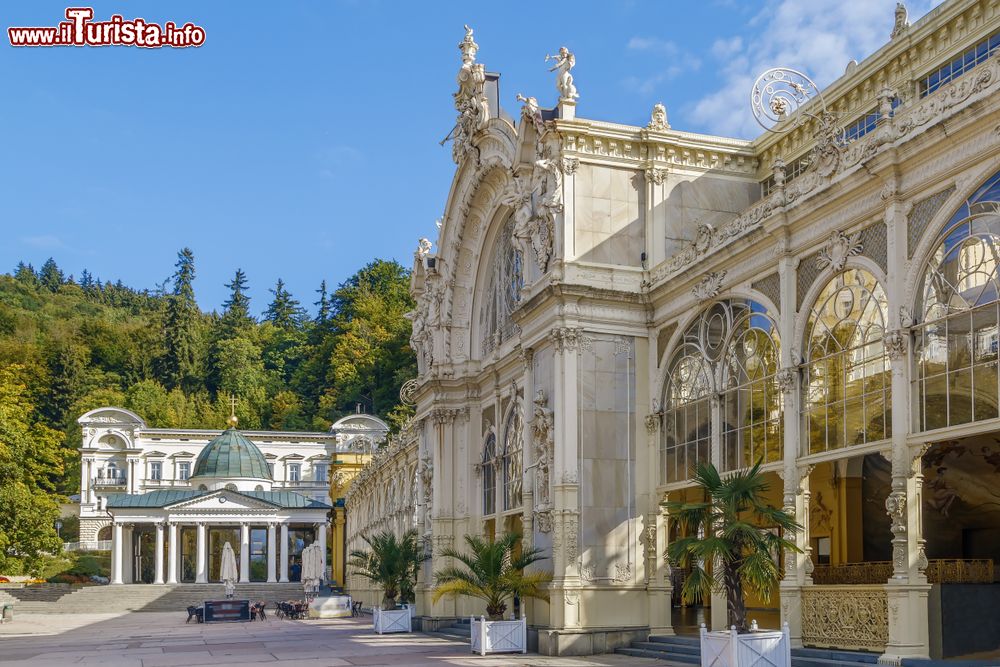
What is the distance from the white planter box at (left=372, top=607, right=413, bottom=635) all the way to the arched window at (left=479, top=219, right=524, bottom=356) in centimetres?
859

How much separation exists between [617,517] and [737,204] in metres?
8.61

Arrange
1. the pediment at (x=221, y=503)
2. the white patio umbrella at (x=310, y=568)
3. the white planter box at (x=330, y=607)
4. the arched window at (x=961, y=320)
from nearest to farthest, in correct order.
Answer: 1. the arched window at (x=961, y=320)
2. the white planter box at (x=330, y=607)
3. the white patio umbrella at (x=310, y=568)
4. the pediment at (x=221, y=503)

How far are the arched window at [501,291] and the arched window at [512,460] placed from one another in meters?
2.64

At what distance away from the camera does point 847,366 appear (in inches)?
808

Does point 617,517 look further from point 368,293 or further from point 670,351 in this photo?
point 368,293

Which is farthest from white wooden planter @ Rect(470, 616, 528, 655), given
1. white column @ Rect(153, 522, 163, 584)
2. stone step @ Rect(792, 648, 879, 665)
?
white column @ Rect(153, 522, 163, 584)

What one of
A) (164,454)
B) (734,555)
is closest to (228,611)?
(734,555)

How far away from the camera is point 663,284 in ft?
89.2

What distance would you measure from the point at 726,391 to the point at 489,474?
1339 centimetres

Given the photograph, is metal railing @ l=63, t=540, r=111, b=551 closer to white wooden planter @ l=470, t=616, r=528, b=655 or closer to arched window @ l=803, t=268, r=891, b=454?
white wooden planter @ l=470, t=616, r=528, b=655

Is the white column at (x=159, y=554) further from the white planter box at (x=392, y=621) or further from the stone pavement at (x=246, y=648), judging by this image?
the white planter box at (x=392, y=621)

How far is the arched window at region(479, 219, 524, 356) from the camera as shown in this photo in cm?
3447

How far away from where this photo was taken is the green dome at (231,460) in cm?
9831

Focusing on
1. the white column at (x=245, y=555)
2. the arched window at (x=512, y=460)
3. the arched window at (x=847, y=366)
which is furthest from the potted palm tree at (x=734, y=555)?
the white column at (x=245, y=555)
